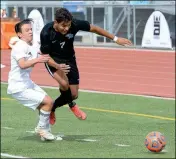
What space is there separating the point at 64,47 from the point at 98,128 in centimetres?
177

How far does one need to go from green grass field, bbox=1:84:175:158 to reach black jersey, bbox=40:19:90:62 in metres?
1.28

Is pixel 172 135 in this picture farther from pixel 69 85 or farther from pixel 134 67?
pixel 134 67

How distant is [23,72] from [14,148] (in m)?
1.24

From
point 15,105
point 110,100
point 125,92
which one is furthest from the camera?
point 125,92

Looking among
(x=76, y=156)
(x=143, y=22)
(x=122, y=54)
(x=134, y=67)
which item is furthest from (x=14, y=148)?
(x=143, y=22)

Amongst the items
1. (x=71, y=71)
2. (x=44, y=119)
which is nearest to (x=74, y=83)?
(x=71, y=71)

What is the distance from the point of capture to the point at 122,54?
86.5 ft

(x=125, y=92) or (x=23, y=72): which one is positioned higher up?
(x=23, y=72)

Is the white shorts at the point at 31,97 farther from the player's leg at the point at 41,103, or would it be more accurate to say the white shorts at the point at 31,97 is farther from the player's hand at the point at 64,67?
the player's hand at the point at 64,67

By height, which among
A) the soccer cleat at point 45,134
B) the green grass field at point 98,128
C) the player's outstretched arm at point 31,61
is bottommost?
the green grass field at point 98,128

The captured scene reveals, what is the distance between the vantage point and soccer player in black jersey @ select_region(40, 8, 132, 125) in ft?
34.4

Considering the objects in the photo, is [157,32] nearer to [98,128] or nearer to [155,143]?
[98,128]

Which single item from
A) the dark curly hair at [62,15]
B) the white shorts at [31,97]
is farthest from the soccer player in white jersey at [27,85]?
the dark curly hair at [62,15]

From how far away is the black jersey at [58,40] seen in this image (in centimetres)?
1068
